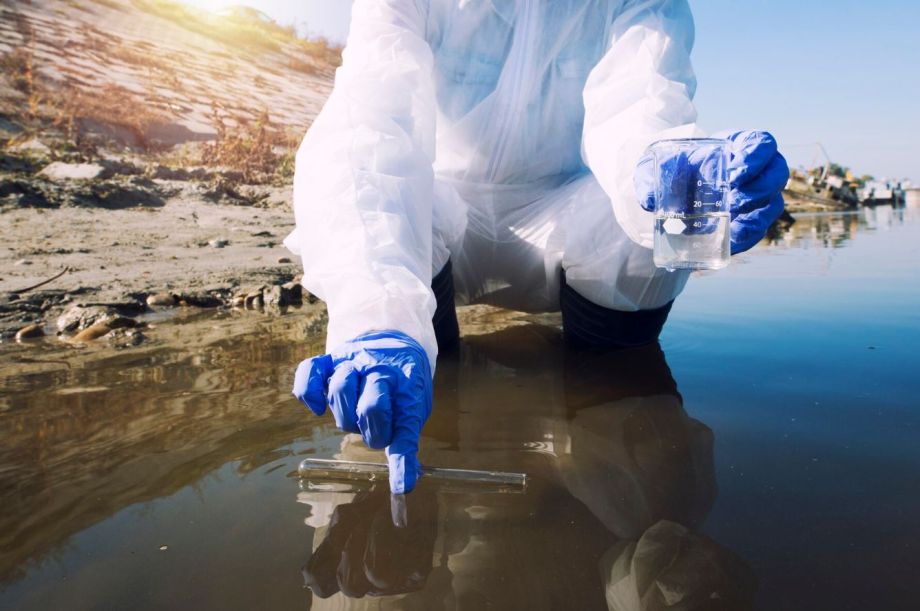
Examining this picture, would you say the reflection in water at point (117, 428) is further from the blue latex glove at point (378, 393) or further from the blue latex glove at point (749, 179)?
the blue latex glove at point (749, 179)

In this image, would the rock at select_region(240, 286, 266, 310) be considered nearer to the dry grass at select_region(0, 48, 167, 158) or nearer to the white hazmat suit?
the white hazmat suit

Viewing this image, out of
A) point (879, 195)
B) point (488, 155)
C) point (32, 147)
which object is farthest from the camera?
point (879, 195)

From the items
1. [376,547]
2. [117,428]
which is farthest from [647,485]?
[117,428]

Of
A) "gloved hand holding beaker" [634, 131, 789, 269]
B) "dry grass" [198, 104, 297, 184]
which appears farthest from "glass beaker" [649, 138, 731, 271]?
"dry grass" [198, 104, 297, 184]

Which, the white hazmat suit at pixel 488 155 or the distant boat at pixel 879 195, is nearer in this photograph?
the white hazmat suit at pixel 488 155

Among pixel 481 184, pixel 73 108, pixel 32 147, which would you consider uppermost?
pixel 73 108

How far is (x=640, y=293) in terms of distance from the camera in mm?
1657

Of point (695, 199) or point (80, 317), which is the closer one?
point (695, 199)

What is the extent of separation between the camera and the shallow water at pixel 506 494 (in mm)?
738

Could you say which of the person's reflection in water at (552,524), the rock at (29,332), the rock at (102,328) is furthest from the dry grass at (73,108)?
the person's reflection in water at (552,524)

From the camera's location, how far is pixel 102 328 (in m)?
2.31

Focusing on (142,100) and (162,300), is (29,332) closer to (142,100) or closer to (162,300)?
(162,300)

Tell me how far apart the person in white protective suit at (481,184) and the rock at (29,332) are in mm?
1619

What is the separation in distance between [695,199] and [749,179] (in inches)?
5.7
